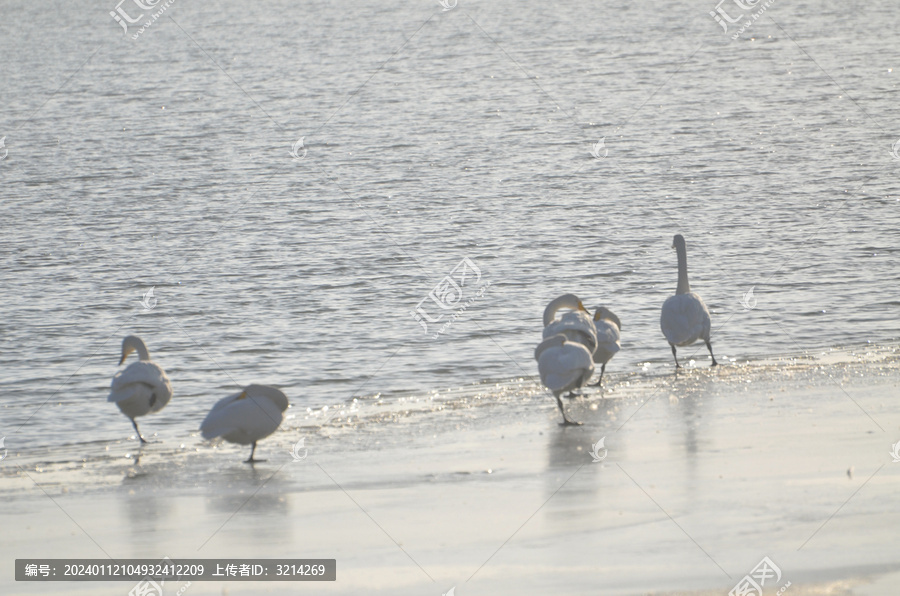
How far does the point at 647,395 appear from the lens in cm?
1301

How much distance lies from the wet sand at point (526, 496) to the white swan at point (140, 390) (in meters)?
0.43

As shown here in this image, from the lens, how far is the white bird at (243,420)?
11.1 m

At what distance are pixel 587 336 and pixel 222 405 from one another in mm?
3898

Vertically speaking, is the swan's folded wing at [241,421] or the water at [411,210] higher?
the water at [411,210]

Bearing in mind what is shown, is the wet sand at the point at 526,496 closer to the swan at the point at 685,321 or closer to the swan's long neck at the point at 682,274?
the swan at the point at 685,321

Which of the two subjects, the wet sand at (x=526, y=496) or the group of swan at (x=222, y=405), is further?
the group of swan at (x=222, y=405)

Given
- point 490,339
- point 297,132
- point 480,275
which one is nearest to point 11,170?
point 297,132

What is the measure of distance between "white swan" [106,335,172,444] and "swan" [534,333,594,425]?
12.9 feet

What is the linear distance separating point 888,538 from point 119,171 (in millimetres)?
28786

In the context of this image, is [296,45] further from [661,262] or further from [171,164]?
[661,262]

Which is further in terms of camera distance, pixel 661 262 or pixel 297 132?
pixel 297 132

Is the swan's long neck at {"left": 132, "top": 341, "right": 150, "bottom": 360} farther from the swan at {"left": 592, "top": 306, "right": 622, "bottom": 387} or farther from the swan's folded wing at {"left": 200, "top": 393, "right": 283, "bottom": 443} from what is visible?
the swan at {"left": 592, "top": 306, "right": 622, "bottom": 387}

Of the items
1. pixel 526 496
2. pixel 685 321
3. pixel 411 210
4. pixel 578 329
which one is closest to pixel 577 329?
pixel 578 329

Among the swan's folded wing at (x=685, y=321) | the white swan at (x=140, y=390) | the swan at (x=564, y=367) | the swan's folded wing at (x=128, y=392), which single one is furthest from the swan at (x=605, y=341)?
the swan's folded wing at (x=128, y=392)
